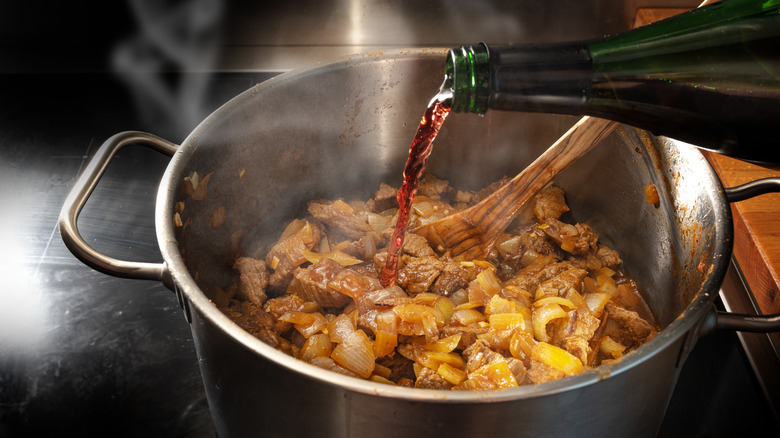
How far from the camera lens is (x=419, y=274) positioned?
160cm

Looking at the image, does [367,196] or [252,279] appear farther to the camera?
[367,196]

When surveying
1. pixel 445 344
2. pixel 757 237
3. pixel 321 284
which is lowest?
pixel 321 284

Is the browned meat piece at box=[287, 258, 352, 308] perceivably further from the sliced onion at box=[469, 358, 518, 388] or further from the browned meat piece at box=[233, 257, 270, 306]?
the sliced onion at box=[469, 358, 518, 388]

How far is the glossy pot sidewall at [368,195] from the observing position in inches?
34.9

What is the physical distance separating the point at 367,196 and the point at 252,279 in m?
0.53

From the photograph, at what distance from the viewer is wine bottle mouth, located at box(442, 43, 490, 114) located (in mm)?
993

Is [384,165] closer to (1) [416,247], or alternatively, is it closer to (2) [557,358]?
(1) [416,247]

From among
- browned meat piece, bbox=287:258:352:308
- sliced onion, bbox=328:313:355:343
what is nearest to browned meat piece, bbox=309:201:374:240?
browned meat piece, bbox=287:258:352:308

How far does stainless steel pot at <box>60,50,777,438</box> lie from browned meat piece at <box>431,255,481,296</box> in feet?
1.52

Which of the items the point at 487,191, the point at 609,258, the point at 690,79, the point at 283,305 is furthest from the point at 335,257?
the point at 690,79

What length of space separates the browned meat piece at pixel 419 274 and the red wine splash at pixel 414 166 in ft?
0.09

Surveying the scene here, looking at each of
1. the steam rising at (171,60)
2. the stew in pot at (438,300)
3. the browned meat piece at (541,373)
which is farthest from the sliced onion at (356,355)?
the steam rising at (171,60)

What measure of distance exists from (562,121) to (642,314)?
579mm

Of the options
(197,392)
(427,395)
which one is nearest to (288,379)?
(427,395)
